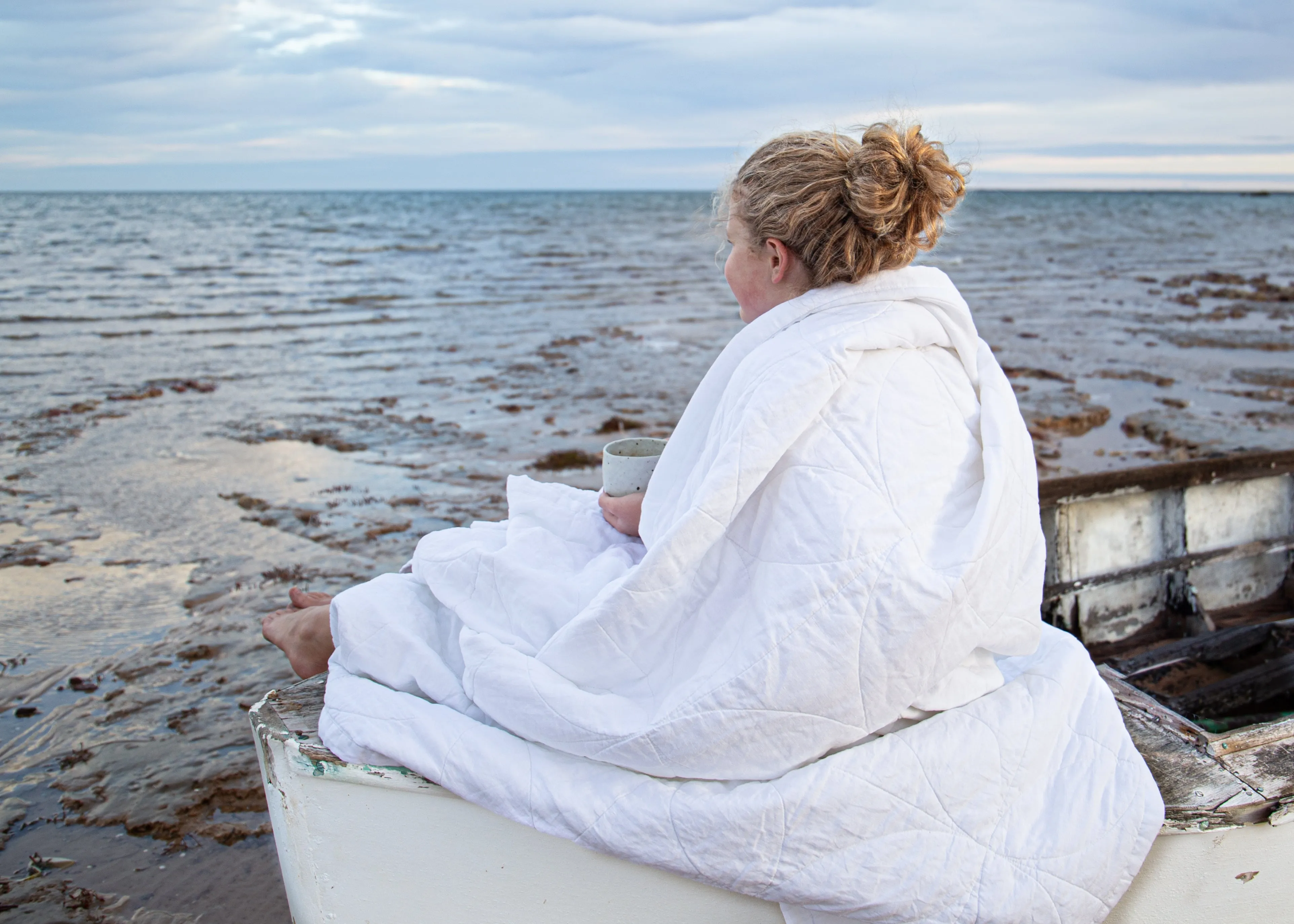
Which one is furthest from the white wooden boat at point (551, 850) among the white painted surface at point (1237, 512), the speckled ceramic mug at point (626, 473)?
the white painted surface at point (1237, 512)

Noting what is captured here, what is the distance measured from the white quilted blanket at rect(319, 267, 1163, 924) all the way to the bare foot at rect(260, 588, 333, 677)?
0.35m

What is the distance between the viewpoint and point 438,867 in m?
1.77

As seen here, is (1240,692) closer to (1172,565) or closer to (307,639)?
(1172,565)

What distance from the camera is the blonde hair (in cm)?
167

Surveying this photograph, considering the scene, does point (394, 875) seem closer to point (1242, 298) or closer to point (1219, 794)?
point (1219, 794)

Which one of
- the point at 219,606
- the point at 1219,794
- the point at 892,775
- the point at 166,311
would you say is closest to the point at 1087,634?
the point at 1219,794

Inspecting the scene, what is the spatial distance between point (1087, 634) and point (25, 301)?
1413 cm

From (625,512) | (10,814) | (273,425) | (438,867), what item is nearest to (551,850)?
(438,867)

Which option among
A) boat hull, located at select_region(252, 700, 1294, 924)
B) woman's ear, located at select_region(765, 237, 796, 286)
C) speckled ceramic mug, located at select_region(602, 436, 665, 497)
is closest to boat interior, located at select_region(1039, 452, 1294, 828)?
boat hull, located at select_region(252, 700, 1294, 924)

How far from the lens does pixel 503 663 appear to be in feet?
5.61

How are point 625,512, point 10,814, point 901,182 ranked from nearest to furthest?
point 901,182 < point 625,512 < point 10,814

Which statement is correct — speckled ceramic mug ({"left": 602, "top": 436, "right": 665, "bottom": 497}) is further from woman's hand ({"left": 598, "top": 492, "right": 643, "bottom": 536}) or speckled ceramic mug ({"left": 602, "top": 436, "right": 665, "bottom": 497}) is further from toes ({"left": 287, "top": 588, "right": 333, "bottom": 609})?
toes ({"left": 287, "top": 588, "right": 333, "bottom": 609})

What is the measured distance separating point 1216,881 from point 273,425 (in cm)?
645

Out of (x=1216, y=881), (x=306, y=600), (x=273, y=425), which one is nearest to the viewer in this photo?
(x=1216, y=881)
